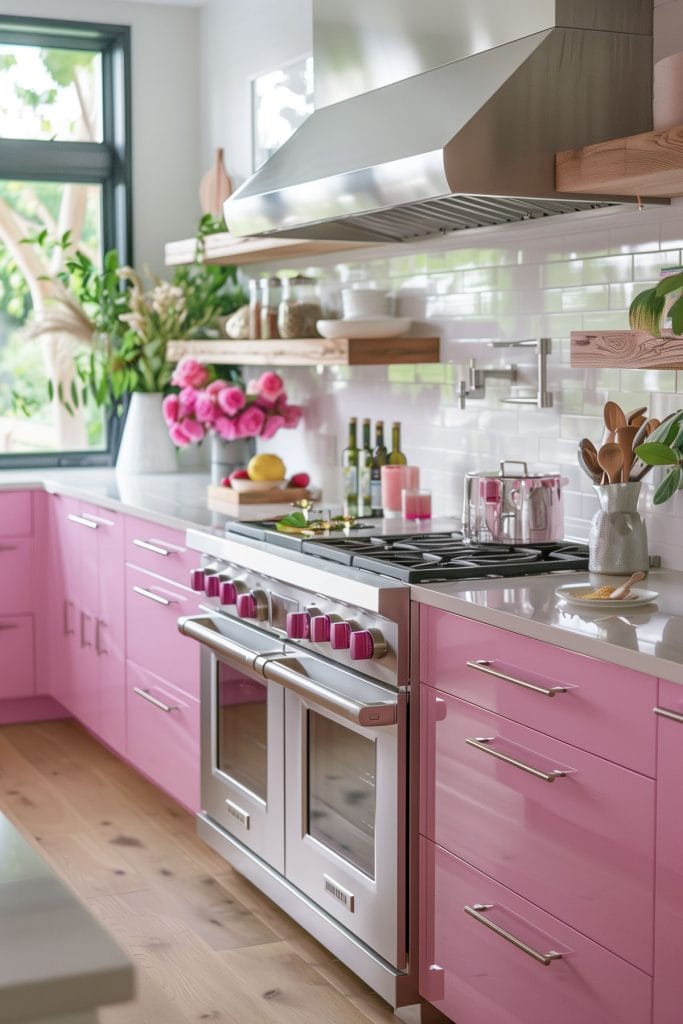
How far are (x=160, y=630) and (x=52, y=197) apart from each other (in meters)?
2.37

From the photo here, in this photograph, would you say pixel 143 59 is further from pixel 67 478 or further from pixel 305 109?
pixel 67 478

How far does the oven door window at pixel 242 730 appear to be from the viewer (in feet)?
11.1

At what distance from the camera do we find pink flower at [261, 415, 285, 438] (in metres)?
4.43

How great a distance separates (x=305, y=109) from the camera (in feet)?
15.2

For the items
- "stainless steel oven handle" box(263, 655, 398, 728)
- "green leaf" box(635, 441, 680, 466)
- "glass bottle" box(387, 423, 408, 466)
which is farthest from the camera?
"glass bottle" box(387, 423, 408, 466)

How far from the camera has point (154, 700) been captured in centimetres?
417

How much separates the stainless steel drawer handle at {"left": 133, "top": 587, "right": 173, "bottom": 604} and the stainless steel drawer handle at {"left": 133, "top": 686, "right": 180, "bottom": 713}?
0.30m

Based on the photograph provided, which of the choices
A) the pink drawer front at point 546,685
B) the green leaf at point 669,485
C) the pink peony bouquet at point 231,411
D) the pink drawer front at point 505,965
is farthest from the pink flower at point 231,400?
the green leaf at point 669,485

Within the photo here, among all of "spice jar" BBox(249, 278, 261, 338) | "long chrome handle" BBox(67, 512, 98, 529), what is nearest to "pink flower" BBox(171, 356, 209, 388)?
"spice jar" BBox(249, 278, 261, 338)

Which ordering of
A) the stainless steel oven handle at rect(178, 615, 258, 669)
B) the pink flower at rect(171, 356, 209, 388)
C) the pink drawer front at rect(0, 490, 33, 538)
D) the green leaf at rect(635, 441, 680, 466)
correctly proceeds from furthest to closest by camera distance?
the pink drawer front at rect(0, 490, 33, 538) → the pink flower at rect(171, 356, 209, 388) → the stainless steel oven handle at rect(178, 615, 258, 669) → the green leaf at rect(635, 441, 680, 466)

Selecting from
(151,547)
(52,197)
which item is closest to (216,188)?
(52,197)

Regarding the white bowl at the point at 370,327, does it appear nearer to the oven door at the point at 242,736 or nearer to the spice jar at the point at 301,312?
the spice jar at the point at 301,312

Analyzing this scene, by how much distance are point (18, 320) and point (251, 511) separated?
6.97 ft

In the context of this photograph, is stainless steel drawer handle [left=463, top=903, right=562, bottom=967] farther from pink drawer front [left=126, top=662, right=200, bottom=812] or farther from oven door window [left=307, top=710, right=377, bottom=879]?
pink drawer front [left=126, top=662, right=200, bottom=812]
